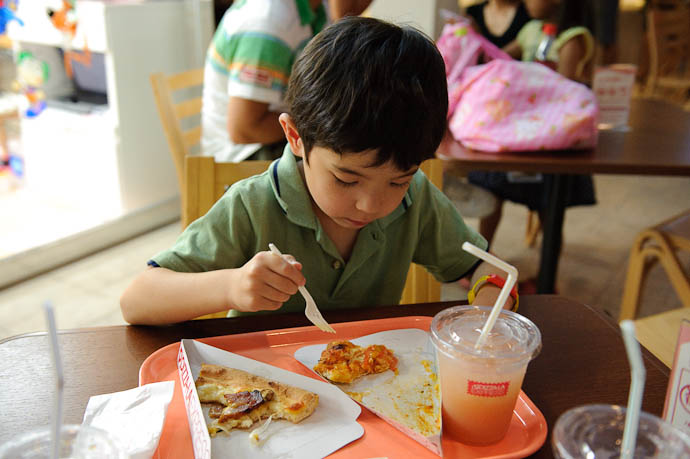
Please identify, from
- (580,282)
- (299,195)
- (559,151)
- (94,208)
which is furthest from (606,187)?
(299,195)

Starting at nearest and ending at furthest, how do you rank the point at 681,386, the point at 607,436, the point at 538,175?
the point at 607,436 → the point at 681,386 → the point at 538,175

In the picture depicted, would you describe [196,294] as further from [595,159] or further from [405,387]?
[595,159]

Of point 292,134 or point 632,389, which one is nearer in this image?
point 632,389

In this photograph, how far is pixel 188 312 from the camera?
922mm

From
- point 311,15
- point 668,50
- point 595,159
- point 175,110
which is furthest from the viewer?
point 668,50

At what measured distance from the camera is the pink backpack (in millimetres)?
1800

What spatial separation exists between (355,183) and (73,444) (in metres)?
0.52

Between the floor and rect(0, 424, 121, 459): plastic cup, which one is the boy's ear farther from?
the floor

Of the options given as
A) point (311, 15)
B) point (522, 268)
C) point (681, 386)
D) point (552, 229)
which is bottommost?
point (522, 268)

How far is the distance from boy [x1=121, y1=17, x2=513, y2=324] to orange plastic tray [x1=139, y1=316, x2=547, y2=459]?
0.07 metres

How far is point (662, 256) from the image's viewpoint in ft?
6.18

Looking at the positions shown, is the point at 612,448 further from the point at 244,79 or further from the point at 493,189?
the point at 493,189

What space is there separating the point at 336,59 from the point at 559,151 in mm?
1182

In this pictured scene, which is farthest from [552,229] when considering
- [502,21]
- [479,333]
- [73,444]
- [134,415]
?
[73,444]
